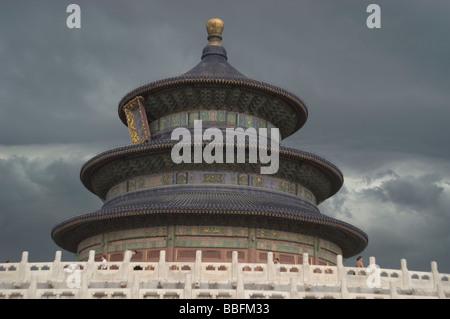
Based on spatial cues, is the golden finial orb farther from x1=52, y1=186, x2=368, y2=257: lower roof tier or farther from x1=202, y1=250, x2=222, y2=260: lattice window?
x1=202, y1=250, x2=222, y2=260: lattice window

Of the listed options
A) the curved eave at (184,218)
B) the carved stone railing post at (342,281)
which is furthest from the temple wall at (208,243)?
the carved stone railing post at (342,281)

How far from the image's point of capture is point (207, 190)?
33750 millimetres

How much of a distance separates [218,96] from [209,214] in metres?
9.49

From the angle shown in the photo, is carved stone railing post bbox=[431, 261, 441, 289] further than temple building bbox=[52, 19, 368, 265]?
No

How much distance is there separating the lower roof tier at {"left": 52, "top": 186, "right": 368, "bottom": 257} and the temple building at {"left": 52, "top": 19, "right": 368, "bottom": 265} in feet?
0.19

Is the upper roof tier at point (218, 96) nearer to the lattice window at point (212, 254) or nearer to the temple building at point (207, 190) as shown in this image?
the temple building at point (207, 190)

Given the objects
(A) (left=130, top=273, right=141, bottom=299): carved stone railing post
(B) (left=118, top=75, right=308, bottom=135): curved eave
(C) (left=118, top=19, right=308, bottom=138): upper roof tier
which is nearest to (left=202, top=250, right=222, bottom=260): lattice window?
(C) (left=118, top=19, right=308, bottom=138): upper roof tier

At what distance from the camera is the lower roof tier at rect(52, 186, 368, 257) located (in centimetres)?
3066

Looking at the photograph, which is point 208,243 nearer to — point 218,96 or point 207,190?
point 207,190

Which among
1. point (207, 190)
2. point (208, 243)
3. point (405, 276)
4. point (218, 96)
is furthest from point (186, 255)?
point (405, 276)

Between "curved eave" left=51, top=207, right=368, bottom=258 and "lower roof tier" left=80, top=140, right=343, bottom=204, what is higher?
"lower roof tier" left=80, top=140, right=343, bottom=204
